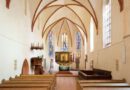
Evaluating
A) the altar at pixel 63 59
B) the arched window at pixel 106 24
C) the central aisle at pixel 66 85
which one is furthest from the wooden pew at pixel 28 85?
the altar at pixel 63 59

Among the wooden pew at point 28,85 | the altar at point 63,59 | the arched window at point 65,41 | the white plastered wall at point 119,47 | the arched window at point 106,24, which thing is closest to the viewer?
the wooden pew at point 28,85

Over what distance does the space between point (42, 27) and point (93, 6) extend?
836 centimetres

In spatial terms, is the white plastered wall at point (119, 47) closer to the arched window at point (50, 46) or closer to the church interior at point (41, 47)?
the church interior at point (41, 47)

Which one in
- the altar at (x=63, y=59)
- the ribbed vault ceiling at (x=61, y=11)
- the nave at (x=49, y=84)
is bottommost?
the nave at (x=49, y=84)

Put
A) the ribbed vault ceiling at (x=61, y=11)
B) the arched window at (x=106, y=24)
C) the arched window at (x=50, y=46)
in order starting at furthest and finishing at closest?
1. the arched window at (x=50, y=46)
2. the ribbed vault ceiling at (x=61, y=11)
3. the arched window at (x=106, y=24)

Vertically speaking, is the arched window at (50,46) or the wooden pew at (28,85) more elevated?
the arched window at (50,46)

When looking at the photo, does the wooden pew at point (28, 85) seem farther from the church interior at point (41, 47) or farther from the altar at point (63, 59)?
the altar at point (63, 59)

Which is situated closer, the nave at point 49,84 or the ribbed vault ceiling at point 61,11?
the nave at point 49,84

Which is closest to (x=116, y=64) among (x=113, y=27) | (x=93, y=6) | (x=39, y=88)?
(x=113, y=27)

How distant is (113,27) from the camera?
42.2 feet

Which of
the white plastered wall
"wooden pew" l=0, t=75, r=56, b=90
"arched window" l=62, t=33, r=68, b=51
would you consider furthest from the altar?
"wooden pew" l=0, t=75, r=56, b=90

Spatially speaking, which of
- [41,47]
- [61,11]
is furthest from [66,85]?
[61,11]

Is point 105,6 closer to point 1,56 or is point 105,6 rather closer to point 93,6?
point 93,6

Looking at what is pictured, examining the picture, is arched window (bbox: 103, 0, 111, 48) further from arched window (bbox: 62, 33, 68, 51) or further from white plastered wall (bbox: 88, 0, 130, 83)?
arched window (bbox: 62, 33, 68, 51)
